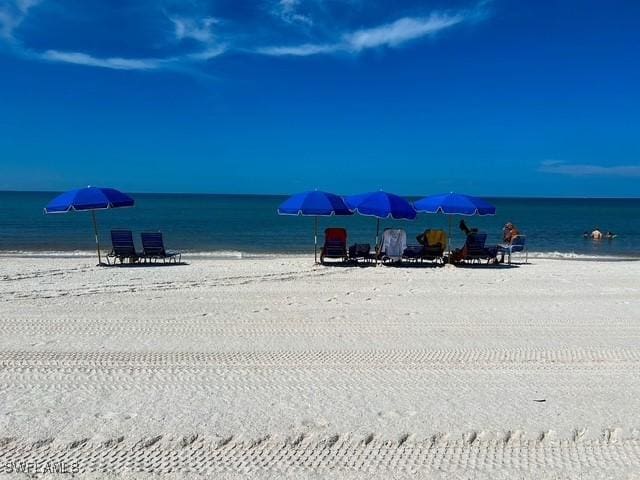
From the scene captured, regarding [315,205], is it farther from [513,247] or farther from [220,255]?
[220,255]

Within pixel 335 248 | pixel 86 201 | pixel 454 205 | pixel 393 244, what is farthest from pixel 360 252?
pixel 86 201

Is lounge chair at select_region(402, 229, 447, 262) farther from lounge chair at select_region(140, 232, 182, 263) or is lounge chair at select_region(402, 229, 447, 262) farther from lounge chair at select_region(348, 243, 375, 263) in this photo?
lounge chair at select_region(140, 232, 182, 263)

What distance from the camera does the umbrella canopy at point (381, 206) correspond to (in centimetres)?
1327

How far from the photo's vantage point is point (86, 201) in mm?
13164

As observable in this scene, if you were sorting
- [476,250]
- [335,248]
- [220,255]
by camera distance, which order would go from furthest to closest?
[220,255], [476,250], [335,248]

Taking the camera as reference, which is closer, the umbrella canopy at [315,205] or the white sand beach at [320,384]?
the white sand beach at [320,384]

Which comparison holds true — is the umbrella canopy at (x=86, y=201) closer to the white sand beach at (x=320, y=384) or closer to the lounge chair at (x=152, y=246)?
the lounge chair at (x=152, y=246)

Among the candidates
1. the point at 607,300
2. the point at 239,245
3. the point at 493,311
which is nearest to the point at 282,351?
the point at 493,311

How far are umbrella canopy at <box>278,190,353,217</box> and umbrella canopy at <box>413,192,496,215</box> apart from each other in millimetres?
Result: 2061

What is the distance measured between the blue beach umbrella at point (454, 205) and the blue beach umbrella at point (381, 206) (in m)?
0.42

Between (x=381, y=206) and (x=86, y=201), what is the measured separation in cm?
741

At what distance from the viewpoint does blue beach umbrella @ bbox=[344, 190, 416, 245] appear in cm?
1327

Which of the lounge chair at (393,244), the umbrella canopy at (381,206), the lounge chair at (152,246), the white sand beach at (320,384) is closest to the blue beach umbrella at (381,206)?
the umbrella canopy at (381,206)

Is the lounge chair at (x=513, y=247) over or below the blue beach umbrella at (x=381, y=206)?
below
